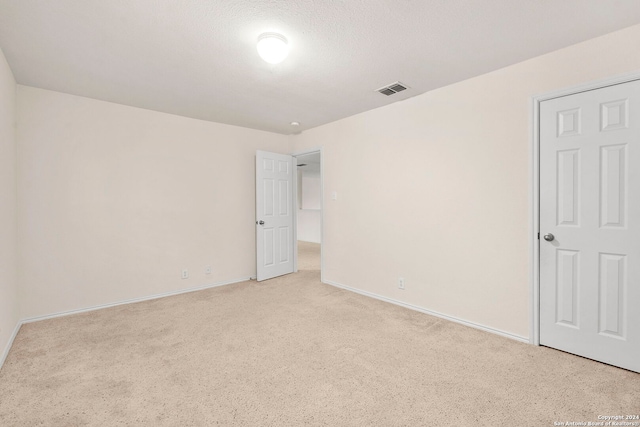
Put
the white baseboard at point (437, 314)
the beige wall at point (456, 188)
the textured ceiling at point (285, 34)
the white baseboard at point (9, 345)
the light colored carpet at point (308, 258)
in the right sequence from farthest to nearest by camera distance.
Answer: the light colored carpet at point (308, 258), the white baseboard at point (437, 314), the beige wall at point (456, 188), the white baseboard at point (9, 345), the textured ceiling at point (285, 34)

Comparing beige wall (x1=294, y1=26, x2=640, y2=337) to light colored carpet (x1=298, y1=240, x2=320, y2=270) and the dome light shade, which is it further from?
the dome light shade

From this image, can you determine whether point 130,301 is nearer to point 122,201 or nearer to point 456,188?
point 122,201

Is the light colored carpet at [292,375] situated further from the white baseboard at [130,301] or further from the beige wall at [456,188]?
the beige wall at [456,188]

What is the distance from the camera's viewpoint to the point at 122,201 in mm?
3520

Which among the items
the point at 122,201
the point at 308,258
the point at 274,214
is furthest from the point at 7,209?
the point at 308,258

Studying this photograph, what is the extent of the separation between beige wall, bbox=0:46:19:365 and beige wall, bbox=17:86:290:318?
208 mm

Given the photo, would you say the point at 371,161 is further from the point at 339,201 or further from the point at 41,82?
the point at 41,82

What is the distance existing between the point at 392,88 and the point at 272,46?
147 cm

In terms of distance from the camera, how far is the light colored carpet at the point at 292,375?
164 centimetres

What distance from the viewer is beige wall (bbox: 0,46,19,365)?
230cm

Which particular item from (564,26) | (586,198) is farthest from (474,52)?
(586,198)

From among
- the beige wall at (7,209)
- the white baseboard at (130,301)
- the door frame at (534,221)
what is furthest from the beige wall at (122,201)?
the door frame at (534,221)

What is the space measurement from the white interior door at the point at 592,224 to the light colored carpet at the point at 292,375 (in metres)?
0.25

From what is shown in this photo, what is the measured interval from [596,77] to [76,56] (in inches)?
159
